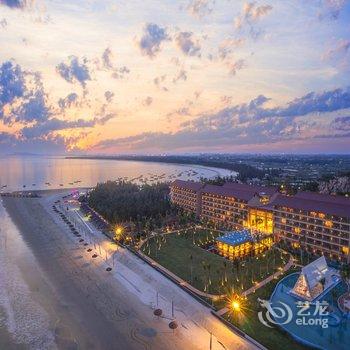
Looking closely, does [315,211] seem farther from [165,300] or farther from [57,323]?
[57,323]

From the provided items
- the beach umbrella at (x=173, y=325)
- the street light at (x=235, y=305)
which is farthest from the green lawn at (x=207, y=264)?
the beach umbrella at (x=173, y=325)

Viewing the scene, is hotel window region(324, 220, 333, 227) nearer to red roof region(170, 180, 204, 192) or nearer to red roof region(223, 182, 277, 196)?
red roof region(223, 182, 277, 196)

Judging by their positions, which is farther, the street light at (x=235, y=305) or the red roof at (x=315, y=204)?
the red roof at (x=315, y=204)

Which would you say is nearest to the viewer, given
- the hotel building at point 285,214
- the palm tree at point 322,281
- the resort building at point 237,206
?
the palm tree at point 322,281

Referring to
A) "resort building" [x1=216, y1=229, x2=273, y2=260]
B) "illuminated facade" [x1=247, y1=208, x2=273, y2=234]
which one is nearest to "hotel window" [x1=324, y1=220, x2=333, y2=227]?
"resort building" [x1=216, y1=229, x2=273, y2=260]

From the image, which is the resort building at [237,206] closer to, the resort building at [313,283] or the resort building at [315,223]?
the resort building at [315,223]

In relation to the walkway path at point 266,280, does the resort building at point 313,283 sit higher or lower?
higher

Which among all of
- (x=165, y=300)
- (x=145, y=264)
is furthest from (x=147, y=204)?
(x=165, y=300)

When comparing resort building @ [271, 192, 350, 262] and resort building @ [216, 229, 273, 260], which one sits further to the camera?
resort building @ [216, 229, 273, 260]

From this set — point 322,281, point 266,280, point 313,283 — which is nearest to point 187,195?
point 266,280
